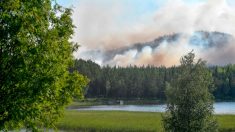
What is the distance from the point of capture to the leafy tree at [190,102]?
43.0 m

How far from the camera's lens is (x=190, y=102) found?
43.6 meters

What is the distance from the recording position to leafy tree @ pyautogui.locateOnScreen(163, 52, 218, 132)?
43000 millimetres

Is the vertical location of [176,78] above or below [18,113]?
above

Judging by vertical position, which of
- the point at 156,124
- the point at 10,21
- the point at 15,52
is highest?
the point at 10,21

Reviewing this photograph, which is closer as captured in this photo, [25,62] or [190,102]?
[25,62]

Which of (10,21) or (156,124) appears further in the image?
(156,124)

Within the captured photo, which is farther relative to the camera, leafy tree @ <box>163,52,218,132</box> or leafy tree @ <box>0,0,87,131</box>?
leafy tree @ <box>163,52,218,132</box>

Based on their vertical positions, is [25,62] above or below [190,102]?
above

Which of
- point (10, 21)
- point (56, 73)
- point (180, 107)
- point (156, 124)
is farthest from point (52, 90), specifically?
point (156, 124)

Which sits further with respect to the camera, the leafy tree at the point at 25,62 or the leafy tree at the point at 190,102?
the leafy tree at the point at 190,102

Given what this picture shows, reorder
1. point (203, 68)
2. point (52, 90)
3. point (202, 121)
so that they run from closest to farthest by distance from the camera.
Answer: point (52, 90), point (202, 121), point (203, 68)

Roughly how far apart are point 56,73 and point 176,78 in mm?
25587

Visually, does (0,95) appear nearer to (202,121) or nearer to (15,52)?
(15,52)

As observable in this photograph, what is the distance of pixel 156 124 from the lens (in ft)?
266
